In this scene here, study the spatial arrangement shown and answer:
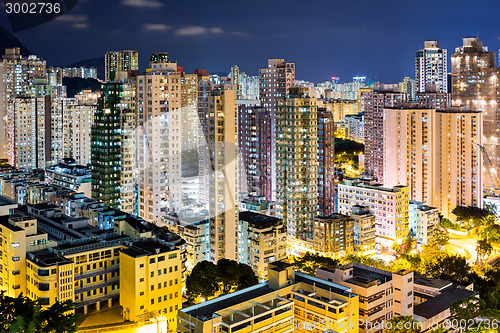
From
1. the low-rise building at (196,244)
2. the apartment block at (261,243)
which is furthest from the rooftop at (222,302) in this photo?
the low-rise building at (196,244)

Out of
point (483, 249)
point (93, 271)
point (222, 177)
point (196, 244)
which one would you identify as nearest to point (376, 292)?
point (93, 271)

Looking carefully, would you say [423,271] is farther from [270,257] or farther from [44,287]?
[44,287]

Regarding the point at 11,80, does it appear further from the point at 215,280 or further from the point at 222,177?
the point at 215,280

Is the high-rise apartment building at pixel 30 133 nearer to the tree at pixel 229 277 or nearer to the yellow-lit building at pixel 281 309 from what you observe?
the tree at pixel 229 277

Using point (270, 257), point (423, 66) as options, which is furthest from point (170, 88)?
point (423, 66)

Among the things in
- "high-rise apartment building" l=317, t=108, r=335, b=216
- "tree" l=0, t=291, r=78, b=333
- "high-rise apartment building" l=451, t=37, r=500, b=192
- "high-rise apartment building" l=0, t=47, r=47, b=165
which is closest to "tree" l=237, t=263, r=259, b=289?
"tree" l=0, t=291, r=78, b=333
